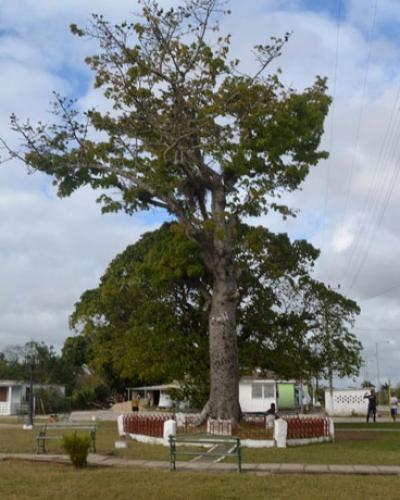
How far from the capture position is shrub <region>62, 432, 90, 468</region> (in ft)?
43.0

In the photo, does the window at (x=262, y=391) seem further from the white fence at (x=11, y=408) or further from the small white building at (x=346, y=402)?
the white fence at (x=11, y=408)

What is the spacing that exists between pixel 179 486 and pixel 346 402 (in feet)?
118

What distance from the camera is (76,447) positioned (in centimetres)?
1312

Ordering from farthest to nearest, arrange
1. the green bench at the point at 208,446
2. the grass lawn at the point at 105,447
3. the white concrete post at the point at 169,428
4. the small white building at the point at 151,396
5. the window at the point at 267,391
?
1. the small white building at the point at 151,396
2. the window at the point at 267,391
3. the white concrete post at the point at 169,428
4. the grass lawn at the point at 105,447
5. the green bench at the point at 208,446

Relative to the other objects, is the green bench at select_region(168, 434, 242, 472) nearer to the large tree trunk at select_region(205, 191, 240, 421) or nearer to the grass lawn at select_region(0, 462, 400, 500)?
the grass lawn at select_region(0, 462, 400, 500)

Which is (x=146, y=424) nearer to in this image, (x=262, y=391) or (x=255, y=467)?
(x=255, y=467)

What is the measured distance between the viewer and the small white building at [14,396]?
4922 centimetres

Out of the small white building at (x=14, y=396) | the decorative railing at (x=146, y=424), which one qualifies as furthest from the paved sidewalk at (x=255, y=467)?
the small white building at (x=14, y=396)

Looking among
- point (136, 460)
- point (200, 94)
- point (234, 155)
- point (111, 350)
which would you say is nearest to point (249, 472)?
point (136, 460)

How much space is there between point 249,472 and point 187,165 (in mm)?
11580

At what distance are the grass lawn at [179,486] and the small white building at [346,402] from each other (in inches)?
1325

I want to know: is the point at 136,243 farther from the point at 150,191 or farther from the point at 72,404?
the point at 72,404

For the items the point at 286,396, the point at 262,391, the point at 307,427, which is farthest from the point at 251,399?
the point at 307,427

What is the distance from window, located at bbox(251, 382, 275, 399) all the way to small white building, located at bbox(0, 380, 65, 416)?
13.8m
